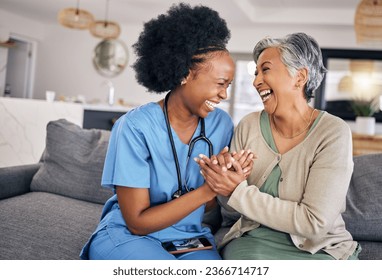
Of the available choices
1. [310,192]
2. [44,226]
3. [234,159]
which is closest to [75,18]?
[44,226]

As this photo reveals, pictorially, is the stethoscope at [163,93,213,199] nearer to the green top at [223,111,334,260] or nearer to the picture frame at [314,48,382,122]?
the green top at [223,111,334,260]

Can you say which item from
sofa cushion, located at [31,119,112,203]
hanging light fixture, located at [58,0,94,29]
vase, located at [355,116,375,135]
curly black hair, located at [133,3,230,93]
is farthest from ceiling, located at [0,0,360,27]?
curly black hair, located at [133,3,230,93]

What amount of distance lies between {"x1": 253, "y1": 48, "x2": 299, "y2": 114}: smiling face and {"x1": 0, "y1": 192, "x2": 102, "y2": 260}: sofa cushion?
0.87 metres

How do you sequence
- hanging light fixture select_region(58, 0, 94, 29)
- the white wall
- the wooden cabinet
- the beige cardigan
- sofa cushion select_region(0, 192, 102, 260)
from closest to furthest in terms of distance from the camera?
the beige cardigan → sofa cushion select_region(0, 192, 102, 260) → the wooden cabinet → hanging light fixture select_region(58, 0, 94, 29) → the white wall

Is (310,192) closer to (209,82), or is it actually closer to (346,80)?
(209,82)

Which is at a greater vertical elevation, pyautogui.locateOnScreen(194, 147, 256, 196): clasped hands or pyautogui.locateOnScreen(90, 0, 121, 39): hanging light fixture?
pyautogui.locateOnScreen(90, 0, 121, 39): hanging light fixture

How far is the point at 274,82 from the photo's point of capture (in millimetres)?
1275

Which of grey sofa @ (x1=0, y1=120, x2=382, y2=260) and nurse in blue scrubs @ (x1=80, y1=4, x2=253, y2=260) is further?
grey sofa @ (x1=0, y1=120, x2=382, y2=260)

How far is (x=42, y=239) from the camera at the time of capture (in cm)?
163

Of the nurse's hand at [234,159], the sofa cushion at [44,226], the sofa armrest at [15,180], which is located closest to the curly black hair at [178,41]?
the nurse's hand at [234,159]

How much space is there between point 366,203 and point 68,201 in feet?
4.38

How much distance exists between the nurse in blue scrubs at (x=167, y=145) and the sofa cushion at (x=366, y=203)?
23.8 inches

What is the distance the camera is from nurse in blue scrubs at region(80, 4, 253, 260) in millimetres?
1230
